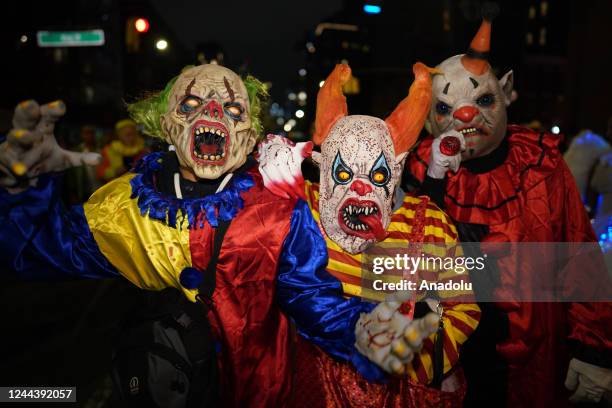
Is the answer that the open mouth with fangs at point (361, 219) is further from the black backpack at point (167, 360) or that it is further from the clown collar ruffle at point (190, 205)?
A: the black backpack at point (167, 360)

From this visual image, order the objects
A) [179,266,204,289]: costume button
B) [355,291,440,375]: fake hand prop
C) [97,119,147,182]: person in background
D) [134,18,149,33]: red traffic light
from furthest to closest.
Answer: [134,18,149,33]: red traffic light < [97,119,147,182]: person in background < [179,266,204,289]: costume button < [355,291,440,375]: fake hand prop

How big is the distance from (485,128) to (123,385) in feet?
6.54

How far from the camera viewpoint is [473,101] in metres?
2.37

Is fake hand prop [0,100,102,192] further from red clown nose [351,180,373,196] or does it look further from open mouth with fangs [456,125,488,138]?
open mouth with fangs [456,125,488,138]

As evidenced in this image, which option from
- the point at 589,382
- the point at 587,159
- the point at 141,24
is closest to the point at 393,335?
the point at 589,382

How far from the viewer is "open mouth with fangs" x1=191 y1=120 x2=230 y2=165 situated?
1.90 meters

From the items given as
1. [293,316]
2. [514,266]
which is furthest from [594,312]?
[293,316]

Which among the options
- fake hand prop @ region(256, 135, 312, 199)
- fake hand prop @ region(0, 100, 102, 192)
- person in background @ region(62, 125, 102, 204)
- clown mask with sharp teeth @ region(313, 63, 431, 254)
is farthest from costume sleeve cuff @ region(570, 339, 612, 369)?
person in background @ region(62, 125, 102, 204)

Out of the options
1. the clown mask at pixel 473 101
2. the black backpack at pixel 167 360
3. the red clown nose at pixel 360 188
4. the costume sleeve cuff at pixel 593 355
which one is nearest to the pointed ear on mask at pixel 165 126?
the black backpack at pixel 167 360

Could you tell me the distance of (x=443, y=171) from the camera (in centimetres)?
223

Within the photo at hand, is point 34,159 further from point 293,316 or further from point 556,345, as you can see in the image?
point 556,345

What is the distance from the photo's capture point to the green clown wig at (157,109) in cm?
219

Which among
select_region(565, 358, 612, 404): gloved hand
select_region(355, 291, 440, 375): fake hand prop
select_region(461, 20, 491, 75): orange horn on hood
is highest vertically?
select_region(461, 20, 491, 75): orange horn on hood

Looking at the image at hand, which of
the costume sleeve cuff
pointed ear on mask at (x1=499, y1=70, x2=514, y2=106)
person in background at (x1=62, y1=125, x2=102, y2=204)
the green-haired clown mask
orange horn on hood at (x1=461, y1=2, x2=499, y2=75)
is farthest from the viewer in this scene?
person in background at (x1=62, y1=125, x2=102, y2=204)
